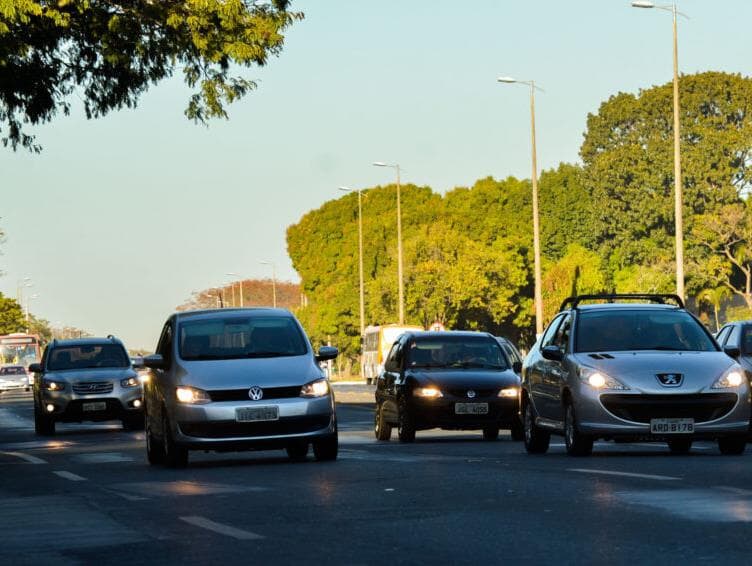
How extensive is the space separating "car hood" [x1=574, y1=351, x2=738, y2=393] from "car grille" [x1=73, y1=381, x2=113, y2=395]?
1503 cm

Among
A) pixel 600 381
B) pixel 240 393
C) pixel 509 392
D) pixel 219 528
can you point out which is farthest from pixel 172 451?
pixel 219 528

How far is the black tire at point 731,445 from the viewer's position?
65.0ft

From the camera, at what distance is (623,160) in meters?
93.7

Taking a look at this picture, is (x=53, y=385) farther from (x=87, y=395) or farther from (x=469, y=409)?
(x=469, y=409)

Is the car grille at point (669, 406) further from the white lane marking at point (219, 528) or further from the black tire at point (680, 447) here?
the white lane marking at point (219, 528)

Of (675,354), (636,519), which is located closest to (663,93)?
(675,354)

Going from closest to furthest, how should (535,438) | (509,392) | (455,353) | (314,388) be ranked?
(314,388), (535,438), (509,392), (455,353)

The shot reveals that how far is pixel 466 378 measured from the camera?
25.4m

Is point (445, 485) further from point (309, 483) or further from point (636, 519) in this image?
point (636, 519)

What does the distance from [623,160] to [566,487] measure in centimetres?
8034

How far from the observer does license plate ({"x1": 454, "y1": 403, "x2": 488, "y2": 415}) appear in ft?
82.1

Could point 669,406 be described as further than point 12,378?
No

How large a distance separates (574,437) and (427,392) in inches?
221

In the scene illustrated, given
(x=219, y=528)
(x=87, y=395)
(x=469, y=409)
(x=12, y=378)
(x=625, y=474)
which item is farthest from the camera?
(x=12, y=378)
